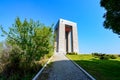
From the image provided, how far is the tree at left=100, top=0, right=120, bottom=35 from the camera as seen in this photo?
40.9 ft

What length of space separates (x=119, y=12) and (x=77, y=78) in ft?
21.1

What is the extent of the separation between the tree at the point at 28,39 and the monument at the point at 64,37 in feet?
81.3

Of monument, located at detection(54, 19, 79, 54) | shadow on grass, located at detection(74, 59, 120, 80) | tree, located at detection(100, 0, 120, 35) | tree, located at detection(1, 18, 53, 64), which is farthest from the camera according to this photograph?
monument, located at detection(54, 19, 79, 54)

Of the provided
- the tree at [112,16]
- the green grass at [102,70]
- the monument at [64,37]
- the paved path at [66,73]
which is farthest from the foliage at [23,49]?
the monument at [64,37]

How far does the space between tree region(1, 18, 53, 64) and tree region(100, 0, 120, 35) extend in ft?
20.8

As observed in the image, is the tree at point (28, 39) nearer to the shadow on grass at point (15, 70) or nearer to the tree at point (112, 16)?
the shadow on grass at point (15, 70)

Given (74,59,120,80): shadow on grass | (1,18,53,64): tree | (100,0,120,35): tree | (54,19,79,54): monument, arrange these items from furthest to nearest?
(54,19,79,54): monument < (1,18,53,64): tree < (100,0,120,35): tree < (74,59,120,80): shadow on grass

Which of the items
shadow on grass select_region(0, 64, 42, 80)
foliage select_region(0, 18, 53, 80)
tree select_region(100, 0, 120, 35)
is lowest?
shadow on grass select_region(0, 64, 42, 80)

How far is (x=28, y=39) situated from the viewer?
650 inches

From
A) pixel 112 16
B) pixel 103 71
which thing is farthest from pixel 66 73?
pixel 112 16

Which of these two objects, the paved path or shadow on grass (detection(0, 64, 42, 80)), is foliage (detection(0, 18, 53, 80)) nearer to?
shadow on grass (detection(0, 64, 42, 80))

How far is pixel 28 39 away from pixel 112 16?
799 centimetres

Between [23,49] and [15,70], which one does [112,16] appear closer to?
[23,49]

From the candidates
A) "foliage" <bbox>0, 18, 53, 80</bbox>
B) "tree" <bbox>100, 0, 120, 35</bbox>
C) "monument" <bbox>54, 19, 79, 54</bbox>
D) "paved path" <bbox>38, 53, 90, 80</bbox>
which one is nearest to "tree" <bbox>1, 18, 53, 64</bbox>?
"foliage" <bbox>0, 18, 53, 80</bbox>
